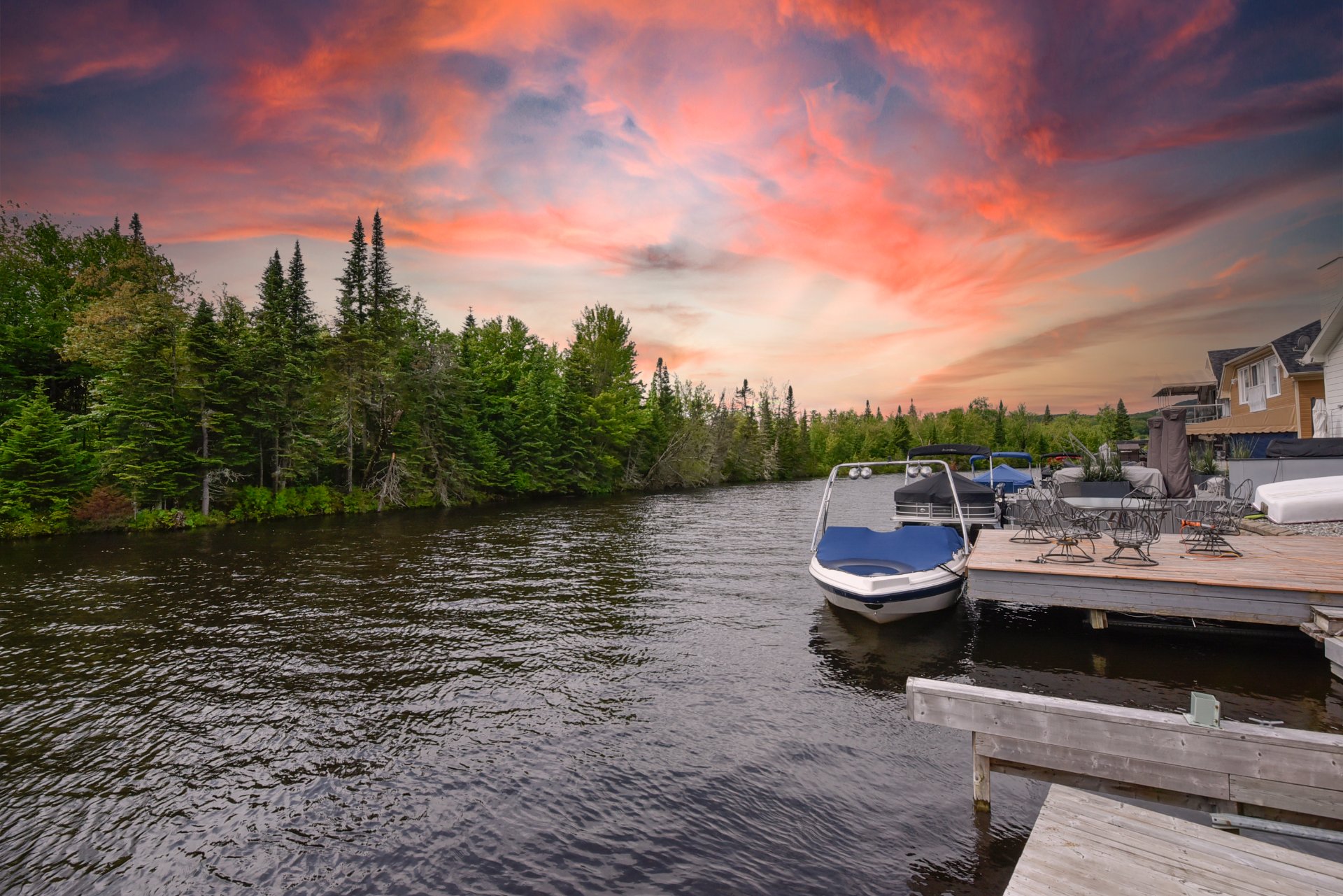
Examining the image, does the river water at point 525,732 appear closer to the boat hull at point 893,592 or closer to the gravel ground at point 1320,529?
the boat hull at point 893,592

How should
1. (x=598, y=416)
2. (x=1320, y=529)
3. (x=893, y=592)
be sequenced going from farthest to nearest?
1. (x=598, y=416)
2. (x=1320, y=529)
3. (x=893, y=592)

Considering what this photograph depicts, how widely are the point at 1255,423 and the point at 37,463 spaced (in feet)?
194

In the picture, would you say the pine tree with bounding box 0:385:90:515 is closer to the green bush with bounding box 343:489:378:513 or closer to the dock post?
the green bush with bounding box 343:489:378:513

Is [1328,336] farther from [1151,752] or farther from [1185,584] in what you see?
[1151,752]

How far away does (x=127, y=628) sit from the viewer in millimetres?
10562

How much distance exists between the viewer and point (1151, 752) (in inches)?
139

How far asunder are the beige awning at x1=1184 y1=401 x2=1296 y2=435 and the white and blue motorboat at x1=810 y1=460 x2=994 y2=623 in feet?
69.7

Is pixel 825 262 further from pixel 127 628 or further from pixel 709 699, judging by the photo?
pixel 127 628

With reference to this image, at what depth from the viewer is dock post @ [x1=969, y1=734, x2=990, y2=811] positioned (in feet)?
14.5

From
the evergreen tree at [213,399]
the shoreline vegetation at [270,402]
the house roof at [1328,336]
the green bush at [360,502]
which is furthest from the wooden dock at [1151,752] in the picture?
the green bush at [360,502]

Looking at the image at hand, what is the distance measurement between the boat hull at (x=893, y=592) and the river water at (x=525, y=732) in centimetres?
63

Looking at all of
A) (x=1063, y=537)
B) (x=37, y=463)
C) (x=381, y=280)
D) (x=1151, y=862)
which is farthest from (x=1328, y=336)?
(x=381, y=280)

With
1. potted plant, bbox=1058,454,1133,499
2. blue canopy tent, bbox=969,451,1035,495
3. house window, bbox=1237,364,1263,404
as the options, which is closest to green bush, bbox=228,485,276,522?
blue canopy tent, bbox=969,451,1035,495

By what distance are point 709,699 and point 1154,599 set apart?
6812 millimetres
